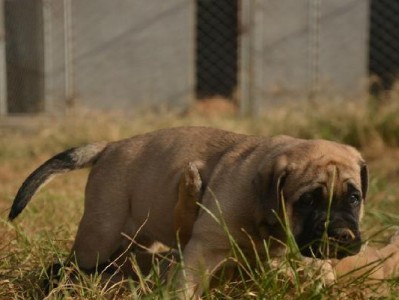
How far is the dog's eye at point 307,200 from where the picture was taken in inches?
143

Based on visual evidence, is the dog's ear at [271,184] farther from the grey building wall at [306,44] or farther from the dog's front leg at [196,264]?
the grey building wall at [306,44]

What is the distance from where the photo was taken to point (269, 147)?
4098 millimetres

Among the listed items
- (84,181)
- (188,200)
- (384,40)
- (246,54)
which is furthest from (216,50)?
(188,200)

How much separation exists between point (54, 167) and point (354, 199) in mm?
1694

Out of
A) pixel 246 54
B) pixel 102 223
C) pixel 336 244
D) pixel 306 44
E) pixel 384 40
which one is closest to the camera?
pixel 336 244

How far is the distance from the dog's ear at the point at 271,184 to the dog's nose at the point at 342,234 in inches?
10.5

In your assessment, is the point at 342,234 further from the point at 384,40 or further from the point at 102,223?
the point at 384,40

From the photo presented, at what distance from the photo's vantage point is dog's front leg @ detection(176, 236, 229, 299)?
11.4 ft

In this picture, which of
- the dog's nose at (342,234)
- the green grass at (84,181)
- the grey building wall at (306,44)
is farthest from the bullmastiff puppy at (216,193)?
the grey building wall at (306,44)

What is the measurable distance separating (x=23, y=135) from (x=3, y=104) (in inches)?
28.1

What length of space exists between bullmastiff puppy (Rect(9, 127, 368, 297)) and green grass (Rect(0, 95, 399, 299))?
0.16 metres

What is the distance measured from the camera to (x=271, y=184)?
3.68 meters

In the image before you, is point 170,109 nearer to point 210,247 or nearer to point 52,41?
point 52,41

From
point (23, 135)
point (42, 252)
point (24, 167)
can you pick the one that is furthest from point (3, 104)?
point (42, 252)
